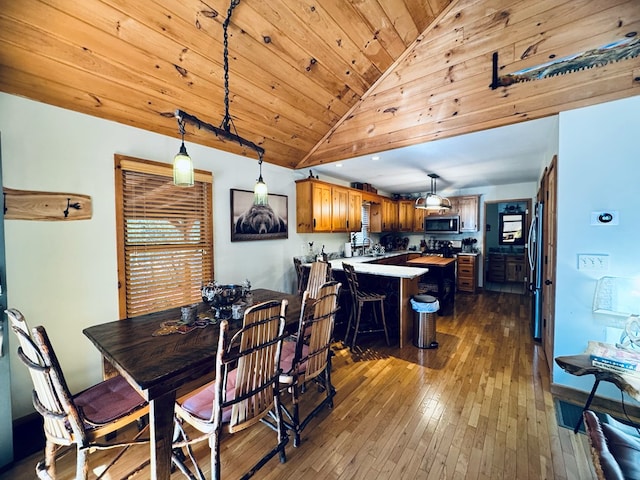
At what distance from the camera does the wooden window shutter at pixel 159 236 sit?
8.02 feet

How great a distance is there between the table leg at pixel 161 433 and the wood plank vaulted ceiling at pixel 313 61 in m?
2.34

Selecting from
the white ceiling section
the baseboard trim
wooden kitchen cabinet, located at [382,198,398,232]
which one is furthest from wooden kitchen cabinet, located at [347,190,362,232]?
the baseboard trim

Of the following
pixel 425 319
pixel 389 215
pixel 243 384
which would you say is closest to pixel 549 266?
pixel 425 319

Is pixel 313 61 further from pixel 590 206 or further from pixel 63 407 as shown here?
pixel 63 407

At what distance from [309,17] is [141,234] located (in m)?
2.53

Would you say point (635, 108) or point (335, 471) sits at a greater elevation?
point (635, 108)

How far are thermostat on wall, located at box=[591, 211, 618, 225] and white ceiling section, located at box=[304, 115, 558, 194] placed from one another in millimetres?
752

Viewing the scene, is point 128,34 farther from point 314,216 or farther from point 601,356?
point 601,356

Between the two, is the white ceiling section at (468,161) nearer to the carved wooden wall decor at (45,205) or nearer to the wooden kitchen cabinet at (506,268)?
the wooden kitchen cabinet at (506,268)

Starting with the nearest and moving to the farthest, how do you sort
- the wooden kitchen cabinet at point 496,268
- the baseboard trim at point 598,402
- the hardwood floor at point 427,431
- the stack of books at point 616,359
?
1. the stack of books at point 616,359
2. the hardwood floor at point 427,431
3. the baseboard trim at point 598,402
4. the wooden kitchen cabinet at point 496,268

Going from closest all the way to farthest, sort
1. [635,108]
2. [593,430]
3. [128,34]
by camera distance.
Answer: [593,430] < [128,34] < [635,108]

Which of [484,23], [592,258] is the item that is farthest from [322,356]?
[484,23]

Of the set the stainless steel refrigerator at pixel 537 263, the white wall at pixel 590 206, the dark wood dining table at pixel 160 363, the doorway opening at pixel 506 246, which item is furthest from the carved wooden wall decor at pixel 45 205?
the doorway opening at pixel 506 246

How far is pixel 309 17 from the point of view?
2.19 metres
